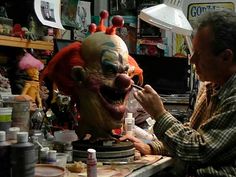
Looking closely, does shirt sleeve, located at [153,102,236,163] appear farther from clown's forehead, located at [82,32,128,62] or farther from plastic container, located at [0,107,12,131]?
plastic container, located at [0,107,12,131]

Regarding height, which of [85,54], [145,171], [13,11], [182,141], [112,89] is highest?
[13,11]

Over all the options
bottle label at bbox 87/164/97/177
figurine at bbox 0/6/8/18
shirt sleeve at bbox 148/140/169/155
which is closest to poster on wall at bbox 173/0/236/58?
shirt sleeve at bbox 148/140/169/155

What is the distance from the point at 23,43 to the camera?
1.80 meters

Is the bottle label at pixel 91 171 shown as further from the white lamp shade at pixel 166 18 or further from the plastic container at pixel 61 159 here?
the white lamp shade at pixel 166 18

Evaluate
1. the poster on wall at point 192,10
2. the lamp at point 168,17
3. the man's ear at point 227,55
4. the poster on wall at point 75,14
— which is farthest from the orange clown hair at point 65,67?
the poster on wall at point 192,10

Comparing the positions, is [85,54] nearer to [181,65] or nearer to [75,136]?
[75,136]

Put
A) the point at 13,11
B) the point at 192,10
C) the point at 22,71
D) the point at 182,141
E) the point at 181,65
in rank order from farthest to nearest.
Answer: the point at 192,10, the point at 181,65, the point at 13,11, the point at 22,71, the point at 182,141

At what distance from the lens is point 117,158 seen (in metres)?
1.55

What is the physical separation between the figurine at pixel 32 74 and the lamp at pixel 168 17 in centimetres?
54

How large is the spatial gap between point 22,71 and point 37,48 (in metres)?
0.15

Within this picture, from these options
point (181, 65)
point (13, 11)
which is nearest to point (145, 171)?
point (13, 11)

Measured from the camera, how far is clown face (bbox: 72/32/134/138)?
1.52 meters

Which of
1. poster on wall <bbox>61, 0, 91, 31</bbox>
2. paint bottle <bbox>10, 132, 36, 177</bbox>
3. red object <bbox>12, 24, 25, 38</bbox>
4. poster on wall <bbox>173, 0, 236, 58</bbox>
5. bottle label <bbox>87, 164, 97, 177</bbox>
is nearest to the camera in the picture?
paint bottle <bbox>10, 132, 36, 177</bbox>

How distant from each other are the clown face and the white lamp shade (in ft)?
0.71
